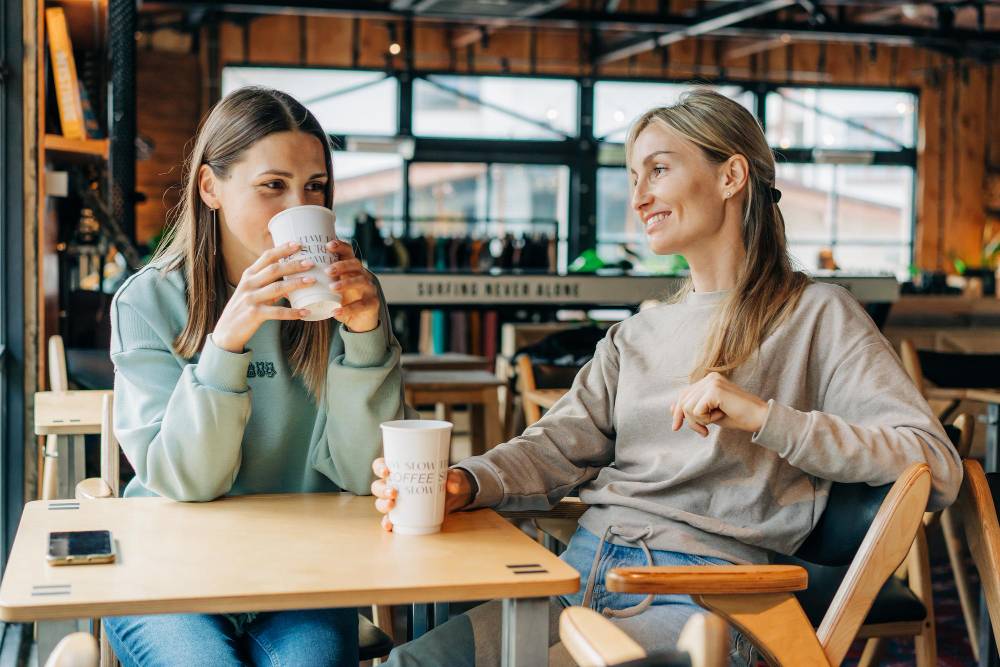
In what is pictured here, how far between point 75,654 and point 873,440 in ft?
3.59

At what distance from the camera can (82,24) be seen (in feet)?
12.4

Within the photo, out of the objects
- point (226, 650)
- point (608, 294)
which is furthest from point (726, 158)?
point (608, 294)

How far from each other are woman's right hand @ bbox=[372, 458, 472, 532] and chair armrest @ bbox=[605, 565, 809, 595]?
0.27 metres

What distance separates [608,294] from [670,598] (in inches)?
147

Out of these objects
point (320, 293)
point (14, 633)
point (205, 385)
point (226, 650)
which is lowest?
point (14, 633)

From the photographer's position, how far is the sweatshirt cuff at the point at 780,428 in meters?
1.56

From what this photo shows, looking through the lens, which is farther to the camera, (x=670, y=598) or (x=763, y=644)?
(x=670, y=598)

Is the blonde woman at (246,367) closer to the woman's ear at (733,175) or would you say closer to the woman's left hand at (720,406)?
the woman's left hand at (720,406)

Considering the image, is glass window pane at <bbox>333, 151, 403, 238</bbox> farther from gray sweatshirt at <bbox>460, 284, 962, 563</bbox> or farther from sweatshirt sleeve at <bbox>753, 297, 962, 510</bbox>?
sweatshirt sleeve at <bbox>753, 297, 962, 510</bbox>

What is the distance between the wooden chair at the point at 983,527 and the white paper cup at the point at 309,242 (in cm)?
94

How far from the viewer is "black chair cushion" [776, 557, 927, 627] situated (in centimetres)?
200

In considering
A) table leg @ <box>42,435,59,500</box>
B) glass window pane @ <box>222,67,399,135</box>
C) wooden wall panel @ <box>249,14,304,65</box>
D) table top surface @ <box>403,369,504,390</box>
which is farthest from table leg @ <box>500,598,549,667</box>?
wooden wall panel @ <box>249,14,304,65</box>

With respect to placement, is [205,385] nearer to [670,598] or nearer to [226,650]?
[226,650]

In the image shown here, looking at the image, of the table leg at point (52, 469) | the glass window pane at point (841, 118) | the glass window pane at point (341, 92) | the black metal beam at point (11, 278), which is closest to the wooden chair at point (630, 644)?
the table leg at point (52, 469)
